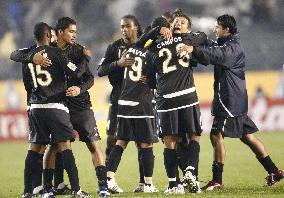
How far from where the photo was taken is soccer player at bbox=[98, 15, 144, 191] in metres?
8.92

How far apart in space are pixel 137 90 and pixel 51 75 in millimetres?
1469

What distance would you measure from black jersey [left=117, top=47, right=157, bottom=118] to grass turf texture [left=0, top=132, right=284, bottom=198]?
91cm

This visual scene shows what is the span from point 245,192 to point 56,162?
216 centimetres

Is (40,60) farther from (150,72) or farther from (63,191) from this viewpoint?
(63,191)

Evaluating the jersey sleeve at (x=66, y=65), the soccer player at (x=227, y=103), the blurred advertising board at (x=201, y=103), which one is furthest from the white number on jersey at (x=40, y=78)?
the blurred advertising board at (x=201, y=103)

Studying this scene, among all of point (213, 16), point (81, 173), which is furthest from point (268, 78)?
point (81, 173)

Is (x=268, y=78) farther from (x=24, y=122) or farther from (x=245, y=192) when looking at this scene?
(x=245, y=192)

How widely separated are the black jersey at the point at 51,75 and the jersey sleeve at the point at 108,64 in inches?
46.8

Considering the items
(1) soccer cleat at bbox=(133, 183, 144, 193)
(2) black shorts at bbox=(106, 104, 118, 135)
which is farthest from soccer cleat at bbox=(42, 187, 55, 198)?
(2) black shorts at bbox=(106, 104, 118, 135)

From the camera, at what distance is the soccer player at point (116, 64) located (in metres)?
8.92

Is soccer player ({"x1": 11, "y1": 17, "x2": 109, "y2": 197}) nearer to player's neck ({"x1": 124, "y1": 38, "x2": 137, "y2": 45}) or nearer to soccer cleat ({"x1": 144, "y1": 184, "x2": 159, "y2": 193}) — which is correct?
soccer cleat ({"x1": 144, "y1": 184, "x2": 159, "y2": 193})

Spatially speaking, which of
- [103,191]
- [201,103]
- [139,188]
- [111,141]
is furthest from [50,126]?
[201,103]

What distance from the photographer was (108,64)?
29.7 feet

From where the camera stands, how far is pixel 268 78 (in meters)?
17.9
